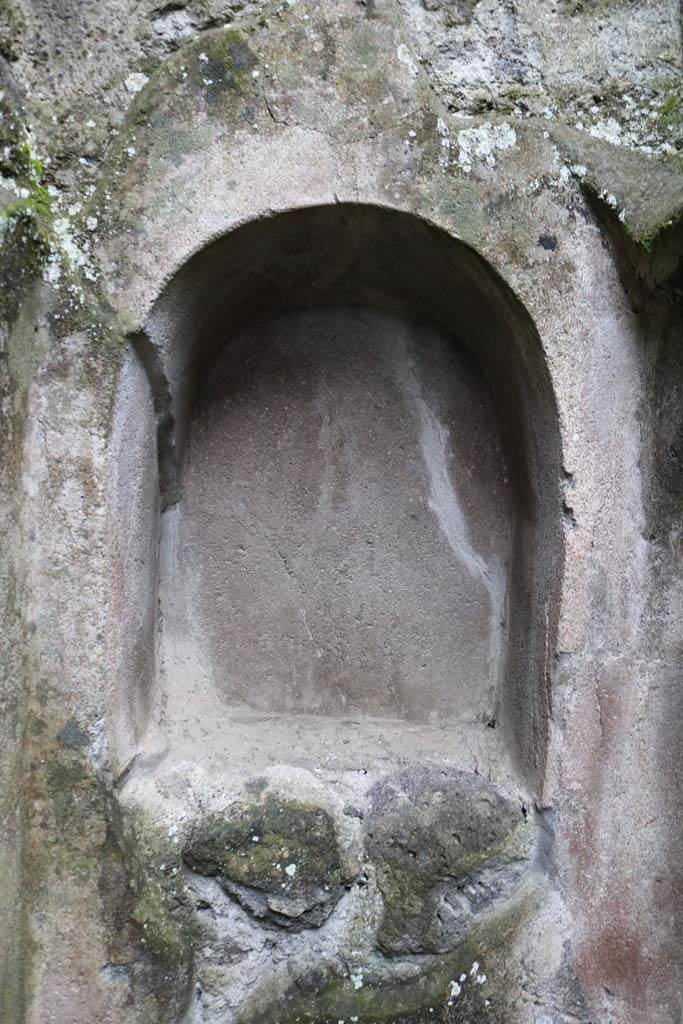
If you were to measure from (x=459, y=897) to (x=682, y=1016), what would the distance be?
1.76 ft

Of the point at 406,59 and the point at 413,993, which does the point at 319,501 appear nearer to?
the point at 406,59

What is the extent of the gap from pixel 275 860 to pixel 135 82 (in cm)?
158

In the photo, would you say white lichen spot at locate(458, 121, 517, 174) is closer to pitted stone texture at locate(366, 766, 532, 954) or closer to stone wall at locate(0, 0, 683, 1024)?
stone wall at locate(0, 0, 683, 1024)

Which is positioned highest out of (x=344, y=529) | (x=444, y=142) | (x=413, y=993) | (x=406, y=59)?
(x=406, y=59)

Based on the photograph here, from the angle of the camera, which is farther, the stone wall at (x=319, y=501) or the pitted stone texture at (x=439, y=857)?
the pitted stone texture at (x=439, y=857)

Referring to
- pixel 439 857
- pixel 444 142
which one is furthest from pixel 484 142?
pixel 439 857

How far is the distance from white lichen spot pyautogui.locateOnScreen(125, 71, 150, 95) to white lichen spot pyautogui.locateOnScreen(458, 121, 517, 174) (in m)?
0.63

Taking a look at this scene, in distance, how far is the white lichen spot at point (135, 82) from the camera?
4.87 feet

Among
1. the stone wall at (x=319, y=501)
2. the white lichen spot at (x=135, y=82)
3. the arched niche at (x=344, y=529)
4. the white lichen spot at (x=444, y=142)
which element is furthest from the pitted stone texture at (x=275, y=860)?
the white lichen spot at (x=135, y=82)

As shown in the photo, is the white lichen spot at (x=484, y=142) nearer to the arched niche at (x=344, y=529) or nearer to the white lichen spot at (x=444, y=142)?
the white lichen spot at (x=444, y=142)

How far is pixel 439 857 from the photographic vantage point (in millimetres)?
1587

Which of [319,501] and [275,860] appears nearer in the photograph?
[275,860]

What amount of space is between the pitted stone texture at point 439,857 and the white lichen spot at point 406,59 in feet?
4.83

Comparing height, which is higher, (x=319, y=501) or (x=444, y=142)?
(x=444, y=142)
